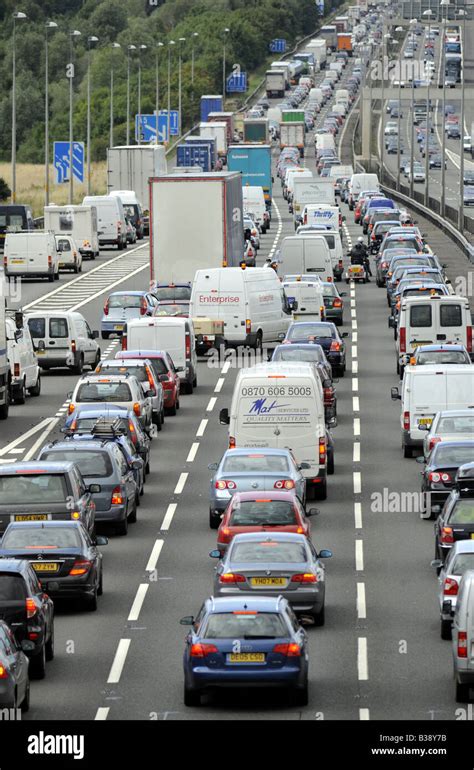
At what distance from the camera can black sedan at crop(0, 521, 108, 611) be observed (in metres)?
26.6

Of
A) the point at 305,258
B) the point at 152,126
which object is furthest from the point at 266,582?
the point at 152,126

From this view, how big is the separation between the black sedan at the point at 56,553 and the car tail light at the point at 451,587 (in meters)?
4.33

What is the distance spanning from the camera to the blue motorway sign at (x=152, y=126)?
13900 cm

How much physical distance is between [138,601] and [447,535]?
12.6 feet

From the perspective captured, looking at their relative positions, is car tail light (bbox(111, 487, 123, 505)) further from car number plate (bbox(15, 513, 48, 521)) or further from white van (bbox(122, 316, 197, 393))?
white van (bbox(122, 316, 197, 393))

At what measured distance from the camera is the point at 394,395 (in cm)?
4259

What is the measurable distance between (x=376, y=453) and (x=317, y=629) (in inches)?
565

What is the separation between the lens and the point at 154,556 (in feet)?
103

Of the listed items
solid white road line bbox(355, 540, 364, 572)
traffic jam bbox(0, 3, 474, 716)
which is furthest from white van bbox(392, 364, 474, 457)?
solid white road line bbox(355, 540, 364, 572)

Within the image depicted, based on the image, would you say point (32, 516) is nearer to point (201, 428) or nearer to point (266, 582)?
point (266, 582)

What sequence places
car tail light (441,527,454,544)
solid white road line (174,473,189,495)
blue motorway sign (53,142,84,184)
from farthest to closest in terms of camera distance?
blue motorway sign (53,142,84,184), solid white road line (174,473,189,495), car tail light (441,527,454,544)

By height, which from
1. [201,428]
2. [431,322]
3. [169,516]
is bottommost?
[201,428]

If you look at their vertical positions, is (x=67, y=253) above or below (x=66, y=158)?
below

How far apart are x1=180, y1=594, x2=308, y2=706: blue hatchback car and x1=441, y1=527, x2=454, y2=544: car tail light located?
6.25 m
